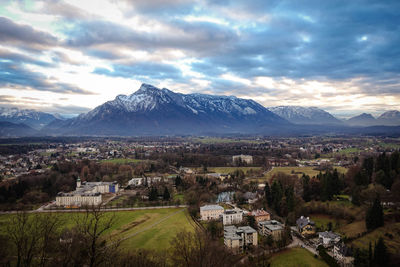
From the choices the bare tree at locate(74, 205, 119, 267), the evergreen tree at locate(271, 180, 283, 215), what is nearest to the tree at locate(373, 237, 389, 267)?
the evergreen tree at locate(271, 180, 283, 215)

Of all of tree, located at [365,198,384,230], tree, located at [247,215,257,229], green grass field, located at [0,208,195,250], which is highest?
tree, located at [365,198,384,230]

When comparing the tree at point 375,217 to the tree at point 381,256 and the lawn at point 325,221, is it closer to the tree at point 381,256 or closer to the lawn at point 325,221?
the lawn at point 325,221

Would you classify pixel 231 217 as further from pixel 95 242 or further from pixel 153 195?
pixel 95 242

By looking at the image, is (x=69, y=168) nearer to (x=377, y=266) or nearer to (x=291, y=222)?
(x=291, y=222)

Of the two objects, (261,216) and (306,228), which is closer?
(306,228)

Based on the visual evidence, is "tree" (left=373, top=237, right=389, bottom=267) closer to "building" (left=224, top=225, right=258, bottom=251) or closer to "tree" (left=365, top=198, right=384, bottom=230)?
"tree" (left=365, top=198, right=384, bottom=230)

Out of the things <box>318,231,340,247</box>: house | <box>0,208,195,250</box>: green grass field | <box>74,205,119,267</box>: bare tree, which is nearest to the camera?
<box>74,205,119,267</box>: bare tree

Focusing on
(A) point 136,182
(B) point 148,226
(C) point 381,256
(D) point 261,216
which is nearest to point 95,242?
(C) point 381,256
